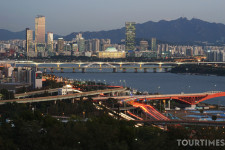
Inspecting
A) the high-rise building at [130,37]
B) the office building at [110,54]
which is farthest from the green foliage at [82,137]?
the high-rise building at [130,37]

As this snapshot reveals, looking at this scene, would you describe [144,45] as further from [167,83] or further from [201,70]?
[167,83]

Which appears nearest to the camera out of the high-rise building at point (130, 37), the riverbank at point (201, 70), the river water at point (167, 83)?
the river water at point (167, 83)

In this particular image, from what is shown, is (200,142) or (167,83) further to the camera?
(167,83)

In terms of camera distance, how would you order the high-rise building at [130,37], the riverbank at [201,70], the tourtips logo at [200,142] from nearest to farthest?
the tourtips logo at [200,142]
the riverbank at [201,70]
the high-rise building at [130,37]

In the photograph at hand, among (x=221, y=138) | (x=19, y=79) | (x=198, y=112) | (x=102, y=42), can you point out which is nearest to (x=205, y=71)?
(x=19, y=79)

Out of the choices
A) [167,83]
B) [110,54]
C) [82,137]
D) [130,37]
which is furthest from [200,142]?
[130,37]

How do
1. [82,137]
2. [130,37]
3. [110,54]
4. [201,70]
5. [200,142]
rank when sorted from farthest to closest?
[130,37] < [110,54] < [201,70] < [200,142] < [82,137]

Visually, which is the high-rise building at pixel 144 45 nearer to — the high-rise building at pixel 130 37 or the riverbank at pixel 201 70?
the high-rise building at pixel 130 37

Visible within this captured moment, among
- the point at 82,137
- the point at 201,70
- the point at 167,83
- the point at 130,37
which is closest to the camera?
the point at 82,137

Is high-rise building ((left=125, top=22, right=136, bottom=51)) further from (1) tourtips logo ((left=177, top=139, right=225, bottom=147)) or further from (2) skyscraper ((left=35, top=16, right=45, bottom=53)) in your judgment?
(1) tourtips logo ((left=177, top=139, right=225, bottom=147))

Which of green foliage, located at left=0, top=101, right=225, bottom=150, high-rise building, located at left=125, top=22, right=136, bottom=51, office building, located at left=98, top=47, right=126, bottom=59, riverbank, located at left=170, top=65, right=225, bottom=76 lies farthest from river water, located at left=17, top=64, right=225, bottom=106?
high-rise building, located at left=125, top=22, right=136, bottom=51

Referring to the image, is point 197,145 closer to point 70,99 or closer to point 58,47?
point 70,99
